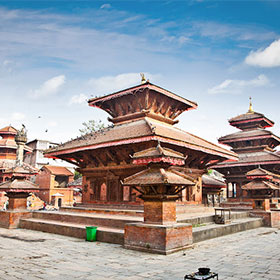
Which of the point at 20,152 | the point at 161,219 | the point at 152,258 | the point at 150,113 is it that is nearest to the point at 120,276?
the point at 152,258

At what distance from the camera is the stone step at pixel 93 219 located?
1203cm

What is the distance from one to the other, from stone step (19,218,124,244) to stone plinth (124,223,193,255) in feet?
2.94

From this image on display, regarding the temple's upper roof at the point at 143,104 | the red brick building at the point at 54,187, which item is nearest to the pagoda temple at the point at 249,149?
the temple's upper roof at the point at 143,104

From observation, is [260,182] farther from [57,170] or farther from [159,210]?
[57,170]

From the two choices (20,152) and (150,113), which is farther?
(20,152)

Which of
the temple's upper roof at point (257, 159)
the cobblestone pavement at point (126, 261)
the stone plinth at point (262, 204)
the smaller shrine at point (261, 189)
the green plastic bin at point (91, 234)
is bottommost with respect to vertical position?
the cobblestone pavement at point (126, 261)

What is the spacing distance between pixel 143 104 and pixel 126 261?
10.3 metres

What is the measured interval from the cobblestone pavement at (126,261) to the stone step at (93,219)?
4.90 feet

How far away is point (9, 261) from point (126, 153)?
8.36m

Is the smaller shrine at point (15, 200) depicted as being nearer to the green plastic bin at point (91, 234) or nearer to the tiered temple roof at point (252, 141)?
the green plastic bin at point (91, 234)

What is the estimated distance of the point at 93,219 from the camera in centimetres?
1321

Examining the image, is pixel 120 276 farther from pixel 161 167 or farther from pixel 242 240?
pixel 242 240

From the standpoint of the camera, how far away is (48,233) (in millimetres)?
13805

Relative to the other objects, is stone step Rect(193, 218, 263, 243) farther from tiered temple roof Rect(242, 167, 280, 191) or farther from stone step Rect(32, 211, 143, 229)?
stone step Rect(32, 211, 143, 229)
